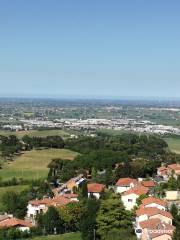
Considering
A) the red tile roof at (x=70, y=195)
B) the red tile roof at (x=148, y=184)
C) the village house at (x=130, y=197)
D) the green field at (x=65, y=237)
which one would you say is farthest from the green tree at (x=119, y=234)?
the red tile roof at (x=148, y=184)

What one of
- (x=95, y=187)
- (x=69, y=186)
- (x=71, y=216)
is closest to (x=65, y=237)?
(x=71, y=216)

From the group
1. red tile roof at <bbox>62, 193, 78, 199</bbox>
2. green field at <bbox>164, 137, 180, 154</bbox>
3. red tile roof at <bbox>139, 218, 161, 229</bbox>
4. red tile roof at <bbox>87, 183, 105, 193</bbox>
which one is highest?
red tile roof at <bbox>139, 218, 161, 229</bbox>

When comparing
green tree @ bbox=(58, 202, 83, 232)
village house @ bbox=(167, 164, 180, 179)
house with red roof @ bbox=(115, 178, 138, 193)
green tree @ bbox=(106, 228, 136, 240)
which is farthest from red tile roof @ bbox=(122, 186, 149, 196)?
green tree @ bbox=(106, 228, 136, 240)

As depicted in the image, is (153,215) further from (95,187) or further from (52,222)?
(95,187)

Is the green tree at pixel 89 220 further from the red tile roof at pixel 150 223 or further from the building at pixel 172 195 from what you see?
the building at pixel 172 195

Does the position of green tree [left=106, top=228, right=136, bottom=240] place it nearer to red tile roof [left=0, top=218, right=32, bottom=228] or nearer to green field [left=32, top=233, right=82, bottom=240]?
green field [left=32, top=233, right=82, bottom=240]
